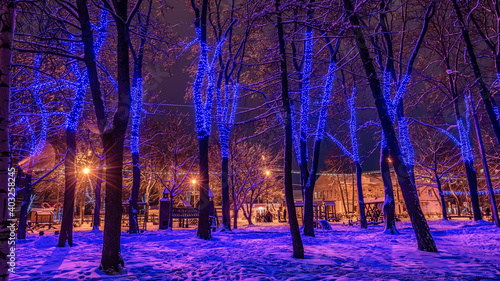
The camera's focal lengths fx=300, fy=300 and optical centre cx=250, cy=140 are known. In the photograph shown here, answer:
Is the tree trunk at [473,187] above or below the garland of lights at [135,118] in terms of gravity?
below

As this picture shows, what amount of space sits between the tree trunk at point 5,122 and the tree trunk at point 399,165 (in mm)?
7175

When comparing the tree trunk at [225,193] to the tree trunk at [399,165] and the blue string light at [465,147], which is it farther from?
the blue string light at [465,147]

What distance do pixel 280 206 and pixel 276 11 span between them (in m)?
46.0

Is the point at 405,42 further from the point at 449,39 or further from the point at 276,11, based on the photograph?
the point at 276,11

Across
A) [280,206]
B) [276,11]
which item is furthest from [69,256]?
[280,206]

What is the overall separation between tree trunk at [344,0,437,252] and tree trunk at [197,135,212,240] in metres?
7.08

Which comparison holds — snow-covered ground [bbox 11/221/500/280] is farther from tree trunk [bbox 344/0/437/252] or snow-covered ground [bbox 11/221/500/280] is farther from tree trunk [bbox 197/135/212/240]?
tree trunk [bbox 197/135/212/240]

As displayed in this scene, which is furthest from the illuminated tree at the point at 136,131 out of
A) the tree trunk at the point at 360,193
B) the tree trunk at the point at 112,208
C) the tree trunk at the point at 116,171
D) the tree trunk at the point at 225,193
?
the tree trunk at the point at 360,193

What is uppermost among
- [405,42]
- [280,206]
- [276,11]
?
[405,42]

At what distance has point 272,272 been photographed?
589 cm

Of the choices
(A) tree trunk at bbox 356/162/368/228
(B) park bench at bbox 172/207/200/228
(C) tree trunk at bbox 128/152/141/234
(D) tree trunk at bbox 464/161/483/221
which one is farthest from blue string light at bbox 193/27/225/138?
(D) tree trunk at bbox 464/161/483/221

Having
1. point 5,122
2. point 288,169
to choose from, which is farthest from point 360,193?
point 5,122

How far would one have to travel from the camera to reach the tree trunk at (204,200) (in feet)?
40.3

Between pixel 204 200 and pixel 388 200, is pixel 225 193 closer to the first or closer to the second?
pixel 204 200
